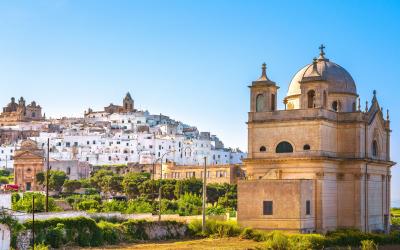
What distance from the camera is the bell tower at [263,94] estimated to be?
43.8 meters

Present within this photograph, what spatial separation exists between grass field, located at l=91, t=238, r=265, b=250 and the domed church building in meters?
2.59

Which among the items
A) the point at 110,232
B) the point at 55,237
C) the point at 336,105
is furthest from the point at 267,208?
the point at 55,237

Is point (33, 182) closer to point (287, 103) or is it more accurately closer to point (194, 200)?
point (194, 200)

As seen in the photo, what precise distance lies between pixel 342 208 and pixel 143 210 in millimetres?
16144

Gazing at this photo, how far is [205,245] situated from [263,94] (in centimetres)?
1111

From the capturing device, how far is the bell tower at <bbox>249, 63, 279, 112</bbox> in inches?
1722

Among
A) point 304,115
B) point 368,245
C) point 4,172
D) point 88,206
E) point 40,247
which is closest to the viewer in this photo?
point 40,247

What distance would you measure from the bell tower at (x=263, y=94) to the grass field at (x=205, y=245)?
8.62 meters

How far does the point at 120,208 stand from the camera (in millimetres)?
55031

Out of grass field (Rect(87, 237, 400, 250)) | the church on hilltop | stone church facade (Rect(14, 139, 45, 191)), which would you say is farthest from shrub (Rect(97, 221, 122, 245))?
the church on hilltop

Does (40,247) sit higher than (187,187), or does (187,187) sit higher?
(187,187)

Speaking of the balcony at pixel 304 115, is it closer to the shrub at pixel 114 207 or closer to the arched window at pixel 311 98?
the arched window at pixel 311 98

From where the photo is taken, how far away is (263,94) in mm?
43875

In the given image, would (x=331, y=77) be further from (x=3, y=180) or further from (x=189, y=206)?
(x=3, y=180)
